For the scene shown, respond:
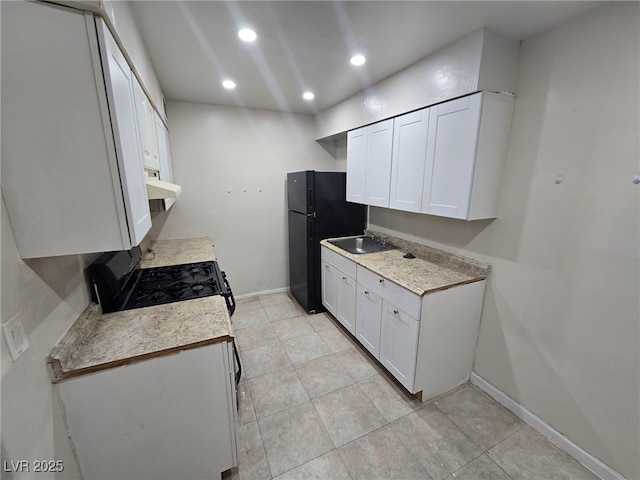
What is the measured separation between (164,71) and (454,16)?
6.95 feet

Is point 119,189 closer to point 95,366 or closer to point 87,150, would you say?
point 87,150

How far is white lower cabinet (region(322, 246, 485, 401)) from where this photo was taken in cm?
183

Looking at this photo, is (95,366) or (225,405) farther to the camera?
(225,405)

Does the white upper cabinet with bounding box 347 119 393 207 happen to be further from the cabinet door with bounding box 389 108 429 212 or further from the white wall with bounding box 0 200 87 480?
the white wall with bounding box 0 200 87 480

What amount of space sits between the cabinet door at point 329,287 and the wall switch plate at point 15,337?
7.39ft

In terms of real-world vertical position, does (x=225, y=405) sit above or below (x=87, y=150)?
below

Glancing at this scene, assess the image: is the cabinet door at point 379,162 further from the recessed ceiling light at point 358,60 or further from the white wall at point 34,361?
the white wall at point 34,361

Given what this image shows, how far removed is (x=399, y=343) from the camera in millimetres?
1988

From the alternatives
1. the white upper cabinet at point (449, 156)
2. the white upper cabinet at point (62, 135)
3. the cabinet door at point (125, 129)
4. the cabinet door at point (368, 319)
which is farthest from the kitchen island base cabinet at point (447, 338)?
the white upper cabinet at point (62, 135)

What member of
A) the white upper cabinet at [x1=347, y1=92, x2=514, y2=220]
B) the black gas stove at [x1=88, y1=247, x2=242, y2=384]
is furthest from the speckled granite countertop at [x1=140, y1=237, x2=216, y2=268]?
A: the white upper cabinet at [x1=347, y1=92, x2=514, y2=220]

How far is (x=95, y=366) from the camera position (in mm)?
1075

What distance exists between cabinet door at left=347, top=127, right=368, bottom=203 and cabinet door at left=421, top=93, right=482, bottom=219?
0.81 m

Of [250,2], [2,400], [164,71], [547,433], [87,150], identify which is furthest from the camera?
[164,71]

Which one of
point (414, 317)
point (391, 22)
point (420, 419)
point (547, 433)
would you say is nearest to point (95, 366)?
point (414, 317)
